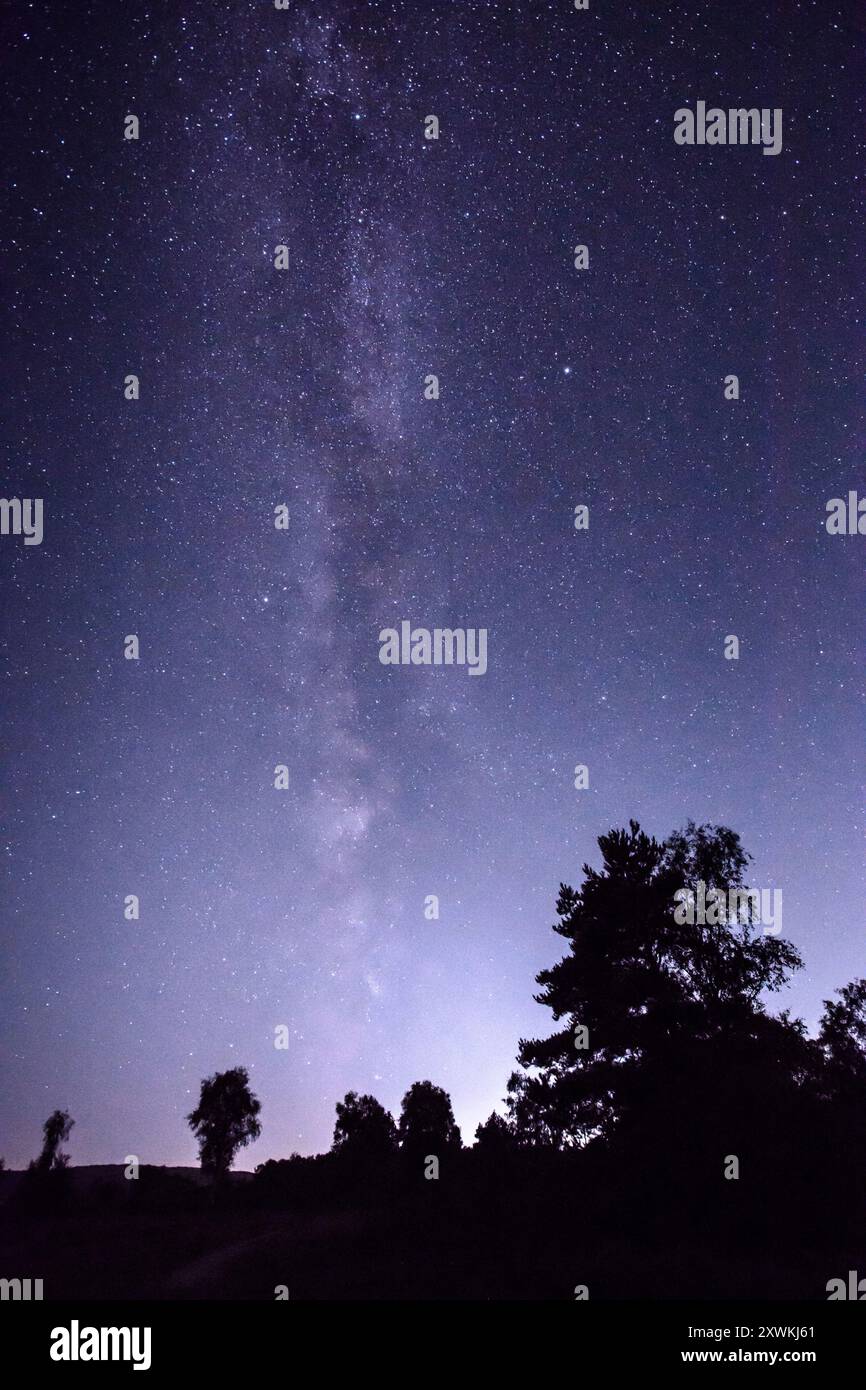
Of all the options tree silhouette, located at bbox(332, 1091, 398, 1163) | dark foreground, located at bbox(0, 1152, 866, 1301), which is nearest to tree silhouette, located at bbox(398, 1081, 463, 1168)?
tree silhouette, located at bbox(332, 1091, 398, 1163)

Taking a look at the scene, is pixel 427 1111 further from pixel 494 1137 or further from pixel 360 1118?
pixel 494 1137

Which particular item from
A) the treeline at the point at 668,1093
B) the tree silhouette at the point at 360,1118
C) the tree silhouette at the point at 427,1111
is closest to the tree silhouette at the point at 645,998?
the treeline at the point at 668,1093

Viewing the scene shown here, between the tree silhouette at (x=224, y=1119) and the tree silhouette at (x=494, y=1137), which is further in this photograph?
the tree silhouette at (x=224, y=1119)

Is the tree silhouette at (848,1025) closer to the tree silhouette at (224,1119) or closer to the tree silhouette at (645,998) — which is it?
the tree silhouette at (645,998)

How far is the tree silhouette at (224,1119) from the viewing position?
159ft

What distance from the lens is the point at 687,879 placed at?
21.1 m

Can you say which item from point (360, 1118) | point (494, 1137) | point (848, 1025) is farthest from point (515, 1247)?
point (360, 1118)

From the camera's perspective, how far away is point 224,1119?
49594mm

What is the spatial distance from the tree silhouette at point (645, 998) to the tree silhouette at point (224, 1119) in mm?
41815

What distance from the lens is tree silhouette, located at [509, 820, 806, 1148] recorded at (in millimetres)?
17422

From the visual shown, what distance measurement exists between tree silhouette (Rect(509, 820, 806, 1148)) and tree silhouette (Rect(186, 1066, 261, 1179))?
41815 millimetres

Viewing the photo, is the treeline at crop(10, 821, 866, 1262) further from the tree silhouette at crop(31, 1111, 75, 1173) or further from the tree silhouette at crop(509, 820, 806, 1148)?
the tree silhouette at crop(31, 1111, 75, 1173)

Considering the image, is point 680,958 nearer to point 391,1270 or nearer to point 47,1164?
point 391,1270
